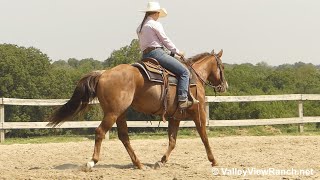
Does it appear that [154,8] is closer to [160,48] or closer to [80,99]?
[160,48]

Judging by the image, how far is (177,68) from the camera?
7949mm

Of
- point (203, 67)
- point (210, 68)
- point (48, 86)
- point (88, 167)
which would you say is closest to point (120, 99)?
point (88, 167)

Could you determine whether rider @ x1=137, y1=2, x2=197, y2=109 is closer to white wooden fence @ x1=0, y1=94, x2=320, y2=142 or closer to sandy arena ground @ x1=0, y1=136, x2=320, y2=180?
sandy arena ground @ x1=0, y1=136, x2=320, y2=180

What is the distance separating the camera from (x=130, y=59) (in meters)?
33.2

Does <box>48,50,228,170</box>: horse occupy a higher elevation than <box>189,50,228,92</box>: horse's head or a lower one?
lower

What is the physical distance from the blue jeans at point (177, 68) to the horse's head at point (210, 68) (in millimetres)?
884

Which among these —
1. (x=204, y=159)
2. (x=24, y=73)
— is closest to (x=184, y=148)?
(x=204, y=159)

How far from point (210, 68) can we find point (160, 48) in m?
1.53

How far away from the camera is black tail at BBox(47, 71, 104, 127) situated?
7.48m

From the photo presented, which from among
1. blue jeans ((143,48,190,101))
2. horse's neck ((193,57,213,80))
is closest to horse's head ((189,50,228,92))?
horse's neck ((193,57,213,80))

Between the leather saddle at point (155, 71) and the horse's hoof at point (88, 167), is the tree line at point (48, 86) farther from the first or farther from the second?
the horse's hoof at point (88, 167)

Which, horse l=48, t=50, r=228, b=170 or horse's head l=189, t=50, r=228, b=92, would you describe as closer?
horse l=48, t=50, r=228, b=170

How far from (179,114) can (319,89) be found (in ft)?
125

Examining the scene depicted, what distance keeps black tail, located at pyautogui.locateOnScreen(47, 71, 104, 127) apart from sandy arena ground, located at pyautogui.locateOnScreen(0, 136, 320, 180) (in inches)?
33.0
